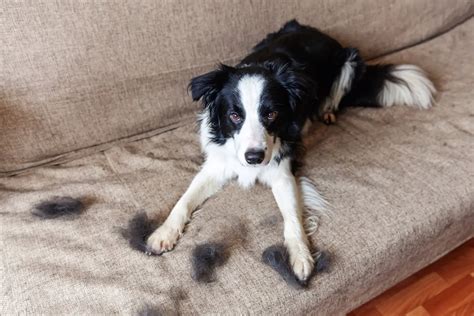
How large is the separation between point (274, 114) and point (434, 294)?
1.09 metres

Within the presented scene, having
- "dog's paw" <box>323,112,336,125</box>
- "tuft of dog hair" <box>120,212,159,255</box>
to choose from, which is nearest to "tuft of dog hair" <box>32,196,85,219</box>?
"tuft of dog hair" <box>120,212,159,255</box>

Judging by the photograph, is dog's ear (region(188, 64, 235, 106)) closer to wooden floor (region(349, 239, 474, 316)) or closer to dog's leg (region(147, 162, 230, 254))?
dog's leg (region(147, 162, 230, 254))

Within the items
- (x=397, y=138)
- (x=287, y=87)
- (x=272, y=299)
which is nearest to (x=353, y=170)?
(x=397, y=138)

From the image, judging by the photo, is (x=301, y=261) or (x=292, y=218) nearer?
(x=301, y=261)

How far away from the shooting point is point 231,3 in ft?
5.74

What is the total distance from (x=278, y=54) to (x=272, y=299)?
99cm

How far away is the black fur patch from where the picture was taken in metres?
1.20

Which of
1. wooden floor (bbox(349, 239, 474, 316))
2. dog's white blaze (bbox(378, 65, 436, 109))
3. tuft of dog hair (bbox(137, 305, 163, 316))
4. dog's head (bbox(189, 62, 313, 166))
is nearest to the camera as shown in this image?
tuft of dog hair (bbox(137, 305, 163, 316))

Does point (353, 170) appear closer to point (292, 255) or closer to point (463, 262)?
point (292, 255)

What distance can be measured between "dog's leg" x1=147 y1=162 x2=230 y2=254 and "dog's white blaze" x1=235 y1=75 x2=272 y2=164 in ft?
0.74

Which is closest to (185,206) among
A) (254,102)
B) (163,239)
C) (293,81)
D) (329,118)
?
(163,239)

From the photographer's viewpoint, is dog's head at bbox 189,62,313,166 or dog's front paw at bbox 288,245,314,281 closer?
dog's front paw at bbox 288,245,314,281

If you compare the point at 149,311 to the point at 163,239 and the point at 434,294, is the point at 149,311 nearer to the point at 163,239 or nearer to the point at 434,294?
the point at 163,239

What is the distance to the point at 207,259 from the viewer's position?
1237mm
